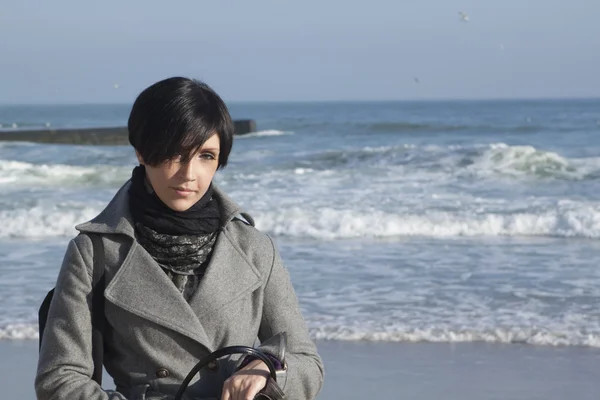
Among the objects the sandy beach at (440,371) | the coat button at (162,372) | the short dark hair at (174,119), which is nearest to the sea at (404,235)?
the sandy beach at (440,371)

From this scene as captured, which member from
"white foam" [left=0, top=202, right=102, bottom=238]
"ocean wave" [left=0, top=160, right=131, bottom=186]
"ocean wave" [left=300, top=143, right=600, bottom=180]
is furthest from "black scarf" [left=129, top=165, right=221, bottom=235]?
"ocean wave" [left=0, top=160, right=131, bottom=186]

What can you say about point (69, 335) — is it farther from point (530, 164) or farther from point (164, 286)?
point (530, 164)

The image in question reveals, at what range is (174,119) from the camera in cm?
184

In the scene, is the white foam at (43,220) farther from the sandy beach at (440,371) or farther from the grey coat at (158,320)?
the grey coat at (158,320)

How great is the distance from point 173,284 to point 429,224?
9.53 m

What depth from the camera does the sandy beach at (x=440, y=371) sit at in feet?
15.8

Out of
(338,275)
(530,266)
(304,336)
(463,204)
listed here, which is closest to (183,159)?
(304,336)

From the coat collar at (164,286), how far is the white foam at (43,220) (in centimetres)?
896

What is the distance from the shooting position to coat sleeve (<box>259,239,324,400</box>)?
1.93 metres

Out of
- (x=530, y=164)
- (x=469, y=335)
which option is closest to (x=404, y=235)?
(x=469, y=335)

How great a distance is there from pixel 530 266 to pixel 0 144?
79.6 feet

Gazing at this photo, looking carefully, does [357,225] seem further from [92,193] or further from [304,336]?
[304,336]

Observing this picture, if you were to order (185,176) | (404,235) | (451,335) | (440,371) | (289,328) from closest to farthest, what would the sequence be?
(185,176) → (289,328) → (440,371) → (451,335) → (404,235)

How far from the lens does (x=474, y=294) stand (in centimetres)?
719
